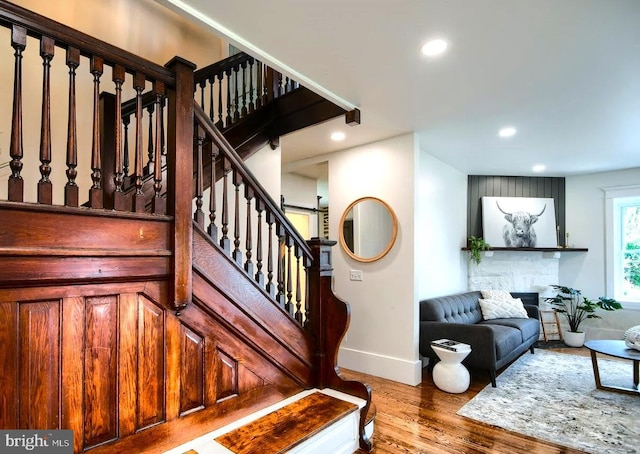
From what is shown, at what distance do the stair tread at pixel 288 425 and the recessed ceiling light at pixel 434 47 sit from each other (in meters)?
2.39

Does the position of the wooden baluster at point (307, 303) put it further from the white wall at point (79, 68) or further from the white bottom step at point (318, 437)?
the white wall at point (79, 68)

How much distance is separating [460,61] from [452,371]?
2.77 m

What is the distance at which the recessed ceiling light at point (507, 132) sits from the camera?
11.8 feet

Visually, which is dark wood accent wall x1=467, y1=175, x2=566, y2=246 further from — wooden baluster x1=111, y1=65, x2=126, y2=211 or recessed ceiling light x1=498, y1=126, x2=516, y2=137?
wooden baluster x1=111, y1=65, x2=126, y2=211

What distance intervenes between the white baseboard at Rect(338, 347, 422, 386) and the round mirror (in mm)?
1122

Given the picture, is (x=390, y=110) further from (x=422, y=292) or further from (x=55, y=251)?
(x=55, y=251)

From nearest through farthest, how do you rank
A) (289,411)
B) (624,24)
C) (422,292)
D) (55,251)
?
(55,251), (624,24), (289,411), (422,292)

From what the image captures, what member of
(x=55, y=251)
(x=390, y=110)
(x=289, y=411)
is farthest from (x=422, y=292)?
(x=55, y=251)

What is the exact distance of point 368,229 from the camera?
13.5 ft

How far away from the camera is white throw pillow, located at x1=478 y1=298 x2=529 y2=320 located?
4.68 meters

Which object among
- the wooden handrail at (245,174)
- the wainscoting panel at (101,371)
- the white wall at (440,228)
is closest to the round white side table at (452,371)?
the white wall at (440,228)

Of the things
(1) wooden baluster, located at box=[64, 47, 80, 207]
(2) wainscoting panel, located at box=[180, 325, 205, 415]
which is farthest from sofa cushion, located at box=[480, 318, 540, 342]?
(1) wooden baluster, located at box=[64, 47, 80, 207]

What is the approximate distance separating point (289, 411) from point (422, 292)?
2.61m

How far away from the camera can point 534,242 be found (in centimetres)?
552
